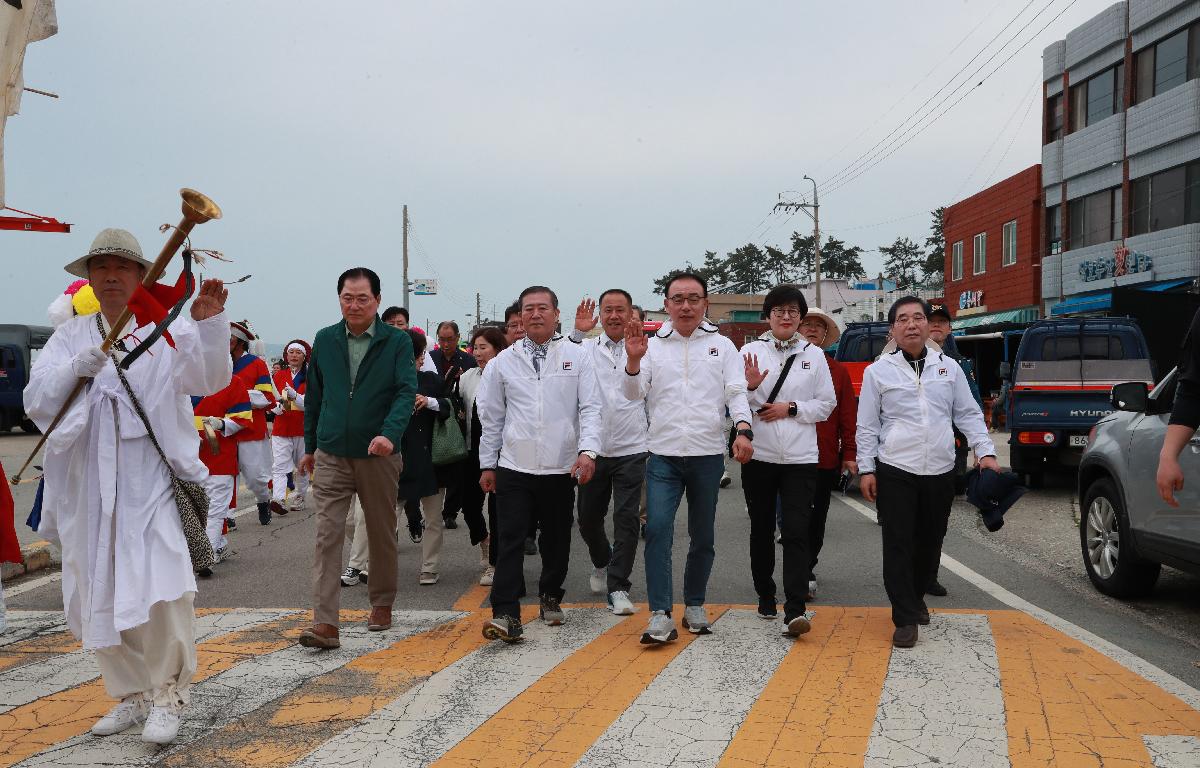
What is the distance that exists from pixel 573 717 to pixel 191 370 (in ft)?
7.19

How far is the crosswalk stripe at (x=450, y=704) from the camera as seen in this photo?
153 inches

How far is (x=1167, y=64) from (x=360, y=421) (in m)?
26.3

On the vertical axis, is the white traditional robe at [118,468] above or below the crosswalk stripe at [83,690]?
above

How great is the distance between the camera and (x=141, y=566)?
13.2 feet

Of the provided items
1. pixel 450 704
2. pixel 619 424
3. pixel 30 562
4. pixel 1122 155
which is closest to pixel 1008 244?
pixel 1122 155

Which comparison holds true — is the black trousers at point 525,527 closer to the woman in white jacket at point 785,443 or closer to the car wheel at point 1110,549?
the woman in white jacket at point 785,443

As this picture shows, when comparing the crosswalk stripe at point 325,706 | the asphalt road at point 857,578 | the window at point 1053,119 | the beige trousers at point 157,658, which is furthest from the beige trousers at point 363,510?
the window at point 1053,119

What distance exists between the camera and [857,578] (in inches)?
294

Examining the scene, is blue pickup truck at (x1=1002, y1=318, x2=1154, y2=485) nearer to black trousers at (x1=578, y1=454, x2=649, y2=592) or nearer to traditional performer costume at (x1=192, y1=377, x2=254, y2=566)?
black trousers at (x1=578, y1=454, x2=649, y2=592)

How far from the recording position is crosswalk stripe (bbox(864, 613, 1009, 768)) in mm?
3834

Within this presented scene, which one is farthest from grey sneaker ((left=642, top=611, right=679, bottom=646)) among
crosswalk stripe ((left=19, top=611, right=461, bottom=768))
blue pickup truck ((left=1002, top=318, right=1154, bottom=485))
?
blue pickup truck ((left=1002, top=318, right=1154, bottom=485))

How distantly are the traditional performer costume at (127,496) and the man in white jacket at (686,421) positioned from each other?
7.77 ft

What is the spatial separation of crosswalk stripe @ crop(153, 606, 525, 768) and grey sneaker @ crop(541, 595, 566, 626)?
471 mm

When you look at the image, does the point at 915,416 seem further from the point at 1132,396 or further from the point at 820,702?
the point at 820,702
